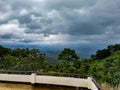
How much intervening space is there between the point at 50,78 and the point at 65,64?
45.3 feet

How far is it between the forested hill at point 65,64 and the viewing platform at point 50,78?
151 inches

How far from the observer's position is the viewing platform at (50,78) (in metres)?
18.8

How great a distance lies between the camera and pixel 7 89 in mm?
20672

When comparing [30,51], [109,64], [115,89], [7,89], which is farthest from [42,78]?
[30,51]

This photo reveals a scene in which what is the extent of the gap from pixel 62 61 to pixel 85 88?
691 inches

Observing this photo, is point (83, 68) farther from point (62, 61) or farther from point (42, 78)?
point (42, 78)

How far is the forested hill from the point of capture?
2667cm

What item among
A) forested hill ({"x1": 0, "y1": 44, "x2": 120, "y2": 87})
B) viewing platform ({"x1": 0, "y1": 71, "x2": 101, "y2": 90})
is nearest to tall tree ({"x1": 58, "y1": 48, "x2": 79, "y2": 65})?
forested hill ({"x1": 0, "y1": 44, "x2": 120, "y2": 87})

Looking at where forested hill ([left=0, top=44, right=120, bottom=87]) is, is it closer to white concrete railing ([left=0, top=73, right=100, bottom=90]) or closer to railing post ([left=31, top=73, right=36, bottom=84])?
white concrete railing ([left=0, top=73, right=100, bottom=90])

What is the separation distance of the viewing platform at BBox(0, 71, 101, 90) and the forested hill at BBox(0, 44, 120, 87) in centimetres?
382

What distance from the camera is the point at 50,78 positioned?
1981 centimetres

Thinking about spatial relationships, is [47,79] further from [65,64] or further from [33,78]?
[65,64]

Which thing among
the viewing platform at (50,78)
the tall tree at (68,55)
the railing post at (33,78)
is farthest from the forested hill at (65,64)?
the railing post at (33,78)

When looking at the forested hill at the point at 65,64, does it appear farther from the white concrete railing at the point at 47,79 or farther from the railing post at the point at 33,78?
the railing post at the point at 33,78
